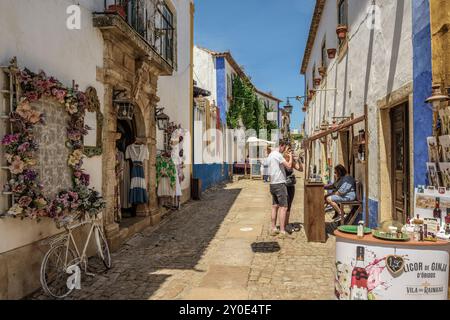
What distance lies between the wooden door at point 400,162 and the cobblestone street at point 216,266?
1216 millimetres

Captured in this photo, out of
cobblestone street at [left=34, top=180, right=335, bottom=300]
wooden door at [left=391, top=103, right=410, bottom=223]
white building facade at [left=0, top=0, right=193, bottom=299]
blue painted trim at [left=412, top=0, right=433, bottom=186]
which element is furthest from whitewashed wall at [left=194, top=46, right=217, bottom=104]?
blue painted trim at [left=412, top=0, right=433, bottom=186]

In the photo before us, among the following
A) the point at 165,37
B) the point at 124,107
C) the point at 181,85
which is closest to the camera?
the point at 124,107

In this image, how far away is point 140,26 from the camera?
24.3 ft

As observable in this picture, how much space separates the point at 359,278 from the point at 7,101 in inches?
149

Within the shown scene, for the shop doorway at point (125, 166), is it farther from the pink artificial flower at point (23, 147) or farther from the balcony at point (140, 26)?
the pink artificial flower at point (23, 147)

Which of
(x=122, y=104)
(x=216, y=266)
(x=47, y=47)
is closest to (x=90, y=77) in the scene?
(x=122, y=104)

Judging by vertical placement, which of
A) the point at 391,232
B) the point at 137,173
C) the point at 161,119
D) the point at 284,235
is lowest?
the point at 284,235

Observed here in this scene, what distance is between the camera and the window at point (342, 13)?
9363mm

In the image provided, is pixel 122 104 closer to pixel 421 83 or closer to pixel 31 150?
pixel 31 150

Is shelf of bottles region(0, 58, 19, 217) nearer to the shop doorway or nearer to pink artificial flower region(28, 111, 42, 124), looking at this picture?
pink artificial flower region(28, 111, 42, 124)

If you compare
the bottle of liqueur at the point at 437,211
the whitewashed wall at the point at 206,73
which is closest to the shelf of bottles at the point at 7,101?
the bottle of liqueur at the point at 437,211

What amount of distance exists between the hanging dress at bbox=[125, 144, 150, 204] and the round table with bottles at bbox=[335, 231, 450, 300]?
543 centimetres

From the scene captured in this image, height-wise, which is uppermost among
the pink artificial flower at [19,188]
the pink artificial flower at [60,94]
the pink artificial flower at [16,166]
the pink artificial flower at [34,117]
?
the pink artificial flower at [60,94]
